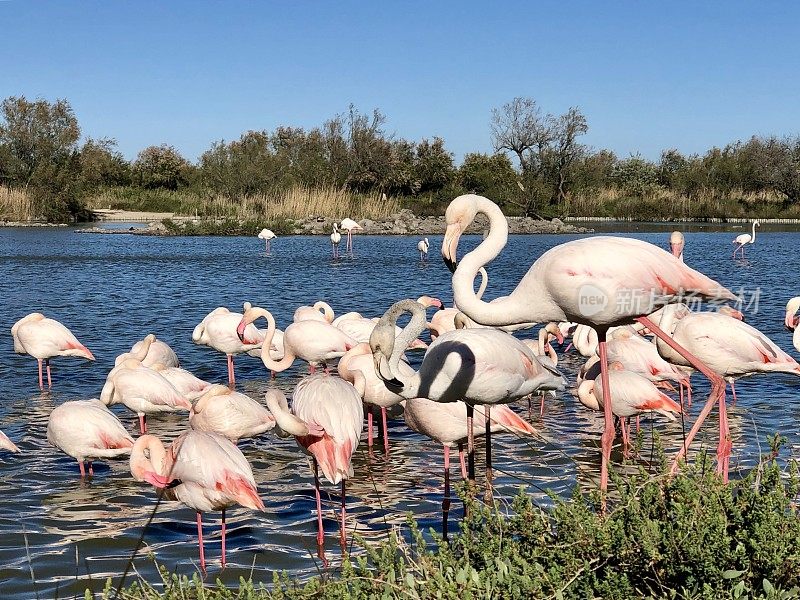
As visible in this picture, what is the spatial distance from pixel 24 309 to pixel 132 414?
25.9 feet

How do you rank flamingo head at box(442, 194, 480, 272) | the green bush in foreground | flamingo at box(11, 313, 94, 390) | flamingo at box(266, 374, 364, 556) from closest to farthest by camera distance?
the green bush in foreground < flamingo at box(266, 374, 364, 556) < flamingo head at box(442, 194, 480, 272) < flamingo at box(11, 313, 94, 390)

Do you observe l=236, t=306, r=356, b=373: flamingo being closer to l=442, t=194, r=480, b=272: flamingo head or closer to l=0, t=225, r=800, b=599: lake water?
l=0, t=225, r=800, b=599: lake water

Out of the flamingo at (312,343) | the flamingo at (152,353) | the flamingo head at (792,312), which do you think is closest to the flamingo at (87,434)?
the flamingo at (152,353)

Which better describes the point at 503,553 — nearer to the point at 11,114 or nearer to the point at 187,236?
the point at 187,236

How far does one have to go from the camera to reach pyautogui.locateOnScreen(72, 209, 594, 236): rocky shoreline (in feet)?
120

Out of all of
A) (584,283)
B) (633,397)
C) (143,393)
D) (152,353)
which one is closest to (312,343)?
(152,353)

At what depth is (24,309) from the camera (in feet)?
48.5

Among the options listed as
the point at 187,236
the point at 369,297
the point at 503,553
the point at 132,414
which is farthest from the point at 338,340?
the point at 187,236

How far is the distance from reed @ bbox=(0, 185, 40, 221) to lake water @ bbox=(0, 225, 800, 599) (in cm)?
2307

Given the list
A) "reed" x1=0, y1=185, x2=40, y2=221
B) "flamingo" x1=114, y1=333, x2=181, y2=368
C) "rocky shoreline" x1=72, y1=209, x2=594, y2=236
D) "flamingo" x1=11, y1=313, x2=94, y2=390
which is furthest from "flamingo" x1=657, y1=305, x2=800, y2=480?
"reed" x1=0, y1=185, x2=40, y2=221

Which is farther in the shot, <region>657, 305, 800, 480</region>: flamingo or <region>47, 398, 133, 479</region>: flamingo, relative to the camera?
<region>657, 305, 800, 480</region>: flamingo

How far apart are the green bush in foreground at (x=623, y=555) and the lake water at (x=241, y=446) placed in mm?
415

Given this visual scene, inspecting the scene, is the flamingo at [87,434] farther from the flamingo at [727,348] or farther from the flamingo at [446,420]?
the flamingo at [727,348]

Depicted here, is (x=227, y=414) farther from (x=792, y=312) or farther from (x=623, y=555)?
(x=792, y=312)
